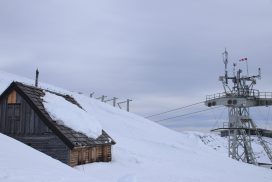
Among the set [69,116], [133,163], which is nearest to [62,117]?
[69,116]

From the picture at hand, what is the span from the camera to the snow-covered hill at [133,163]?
1185cm

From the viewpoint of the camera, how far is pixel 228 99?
4475cm

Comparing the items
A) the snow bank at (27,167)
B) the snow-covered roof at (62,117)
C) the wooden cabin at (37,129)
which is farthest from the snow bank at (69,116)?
the snow bank at (27,167)

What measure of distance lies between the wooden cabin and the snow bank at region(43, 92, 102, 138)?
369mm

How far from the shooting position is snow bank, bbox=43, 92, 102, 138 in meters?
22.4

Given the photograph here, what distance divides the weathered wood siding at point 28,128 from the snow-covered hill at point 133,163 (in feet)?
5.69

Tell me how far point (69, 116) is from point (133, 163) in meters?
6.23

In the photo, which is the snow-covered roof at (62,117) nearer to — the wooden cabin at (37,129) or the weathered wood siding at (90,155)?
the wooden cabin at (37,129)

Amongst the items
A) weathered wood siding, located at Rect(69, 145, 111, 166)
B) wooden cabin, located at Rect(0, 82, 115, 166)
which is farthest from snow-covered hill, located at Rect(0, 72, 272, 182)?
wooden cabin, located at Rect(0, 82, 115, 166)

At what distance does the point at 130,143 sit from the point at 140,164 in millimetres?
8931

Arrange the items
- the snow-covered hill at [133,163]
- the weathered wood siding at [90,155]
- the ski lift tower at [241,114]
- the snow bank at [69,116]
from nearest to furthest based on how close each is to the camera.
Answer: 1. the snow-covered hill at [133,163]
2. the weathered wood siding at [90,155]
3. the snow bank at [69,116]
4. the ski lift tower at [241,114]

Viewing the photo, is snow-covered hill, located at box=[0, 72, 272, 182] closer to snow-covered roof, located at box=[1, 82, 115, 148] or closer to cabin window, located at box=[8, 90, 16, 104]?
snow-covered roof, located at box=[1, 82, 115, 148]

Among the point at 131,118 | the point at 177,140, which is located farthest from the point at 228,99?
the point at 131,118

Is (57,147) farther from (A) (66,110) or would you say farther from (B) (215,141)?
(B) (215,141)
